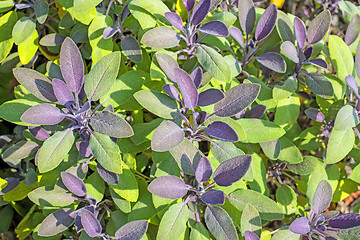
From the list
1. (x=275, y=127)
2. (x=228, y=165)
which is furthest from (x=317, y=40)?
(x=228, y=165)

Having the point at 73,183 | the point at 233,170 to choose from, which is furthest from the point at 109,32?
the point at 233,170

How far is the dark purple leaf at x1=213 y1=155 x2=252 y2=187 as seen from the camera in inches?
41.8

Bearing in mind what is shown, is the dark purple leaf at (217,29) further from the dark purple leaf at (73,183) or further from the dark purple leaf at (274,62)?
the dark purple leaf at (73,183)

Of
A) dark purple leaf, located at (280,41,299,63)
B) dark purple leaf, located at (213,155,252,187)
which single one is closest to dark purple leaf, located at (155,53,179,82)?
dark purple leaf, located at (213,155,252,187)

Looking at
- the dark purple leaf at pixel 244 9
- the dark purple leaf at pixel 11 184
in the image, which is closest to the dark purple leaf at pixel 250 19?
the dark purple leaf at pixel 244 9

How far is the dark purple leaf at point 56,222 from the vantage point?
1.17m

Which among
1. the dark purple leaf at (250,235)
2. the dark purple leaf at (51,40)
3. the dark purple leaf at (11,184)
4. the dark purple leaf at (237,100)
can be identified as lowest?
the dark purple leaf at (11,184)

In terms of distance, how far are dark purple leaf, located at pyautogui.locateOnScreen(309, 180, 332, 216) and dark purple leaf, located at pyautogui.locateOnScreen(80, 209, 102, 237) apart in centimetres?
79

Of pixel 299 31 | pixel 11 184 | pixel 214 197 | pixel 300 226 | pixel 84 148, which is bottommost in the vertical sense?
pixel 11 184

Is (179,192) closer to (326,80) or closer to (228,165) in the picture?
(228,165)

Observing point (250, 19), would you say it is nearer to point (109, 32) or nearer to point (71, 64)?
point (109, 32)

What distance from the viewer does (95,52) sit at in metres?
1.34

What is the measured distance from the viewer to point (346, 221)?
1179 mm

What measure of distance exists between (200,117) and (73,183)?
52 centimetres
